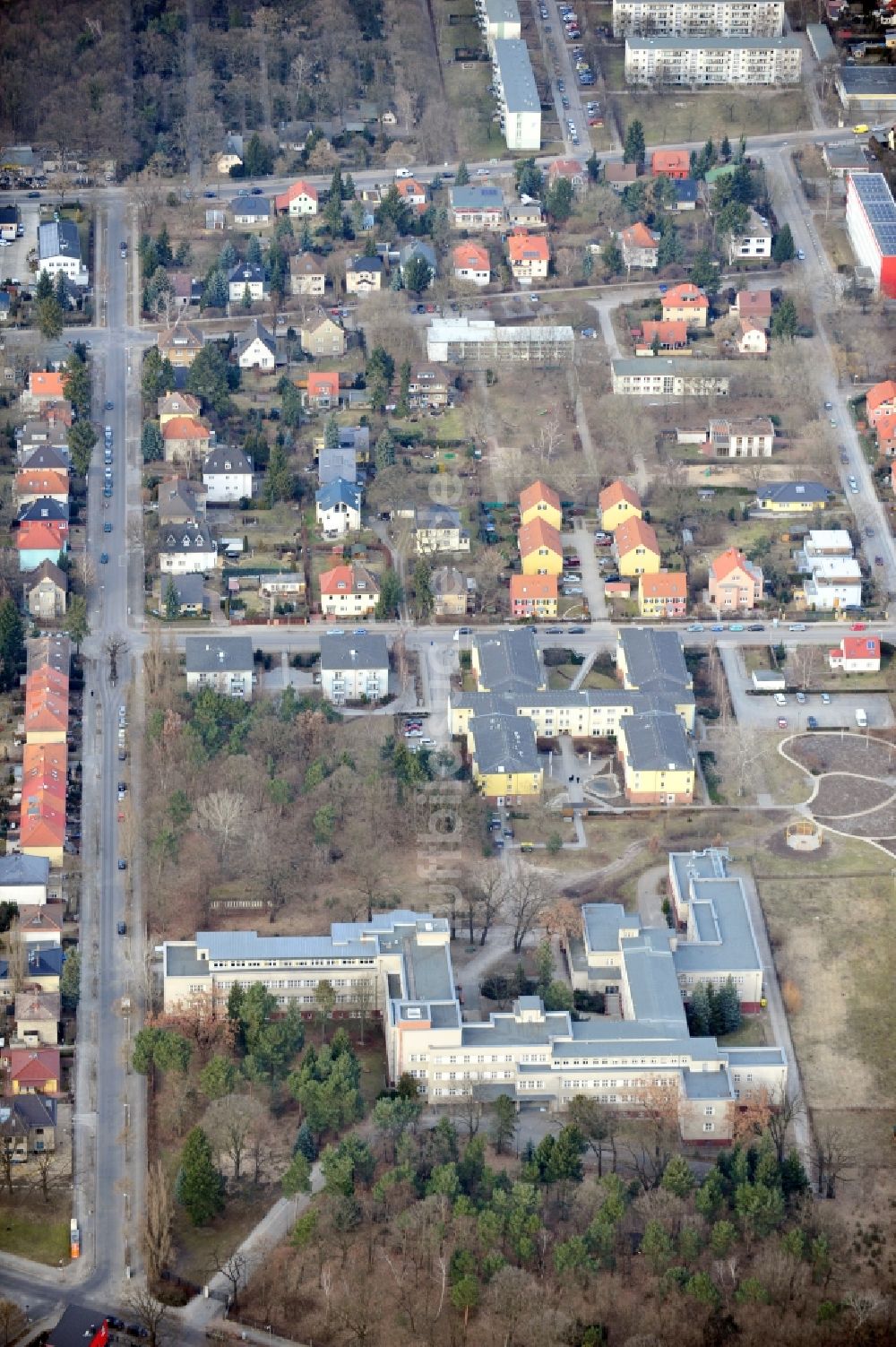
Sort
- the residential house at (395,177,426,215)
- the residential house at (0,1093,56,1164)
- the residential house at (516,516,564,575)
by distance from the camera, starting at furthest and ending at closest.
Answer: the residential house at (395,177,426,215)
the residential house at (516,516,564,575)
the residential house at (0,1093,56,1164)

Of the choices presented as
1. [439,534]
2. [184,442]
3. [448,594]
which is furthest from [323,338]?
[448,594]

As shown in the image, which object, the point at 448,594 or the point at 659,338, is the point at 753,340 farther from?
the point at 448,594

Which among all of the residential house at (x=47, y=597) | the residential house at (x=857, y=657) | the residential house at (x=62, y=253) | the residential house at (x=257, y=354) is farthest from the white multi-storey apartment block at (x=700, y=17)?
the residential house at (x=47, y=597)

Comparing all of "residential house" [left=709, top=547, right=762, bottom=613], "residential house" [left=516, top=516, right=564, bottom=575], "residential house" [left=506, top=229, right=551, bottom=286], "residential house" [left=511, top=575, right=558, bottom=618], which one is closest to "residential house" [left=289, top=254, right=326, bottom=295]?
"residential house" [left=506, top=229, right=551, bottom=286]

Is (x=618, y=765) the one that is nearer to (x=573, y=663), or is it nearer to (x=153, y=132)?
(x=573, y=663)

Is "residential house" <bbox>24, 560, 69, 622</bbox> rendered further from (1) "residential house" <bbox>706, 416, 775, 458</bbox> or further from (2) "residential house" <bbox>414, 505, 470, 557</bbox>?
(1) "residential house" <bbox>706, 416, 775, 458</bbox>

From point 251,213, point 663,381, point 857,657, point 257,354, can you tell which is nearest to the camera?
point 857,657
